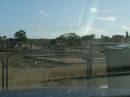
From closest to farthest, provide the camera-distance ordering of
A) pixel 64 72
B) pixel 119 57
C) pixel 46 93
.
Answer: pixel 46 93 → pixel 119 57 → pixel 64 72

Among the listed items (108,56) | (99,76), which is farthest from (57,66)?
(108,56)

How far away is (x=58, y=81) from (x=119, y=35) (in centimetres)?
983

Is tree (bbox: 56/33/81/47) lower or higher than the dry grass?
higher

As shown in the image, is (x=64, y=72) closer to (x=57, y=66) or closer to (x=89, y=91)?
(x=57, y=66)

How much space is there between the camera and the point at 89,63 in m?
11.8

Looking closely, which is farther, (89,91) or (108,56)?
(108,56)

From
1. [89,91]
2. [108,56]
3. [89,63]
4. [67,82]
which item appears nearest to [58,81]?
[67,82]

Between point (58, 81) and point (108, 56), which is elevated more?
point (108, 56)

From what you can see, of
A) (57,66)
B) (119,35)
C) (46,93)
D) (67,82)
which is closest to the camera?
(46,93)

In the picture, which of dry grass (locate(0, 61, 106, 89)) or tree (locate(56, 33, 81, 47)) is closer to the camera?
dry grass (locate(0, 61, 106, 89))

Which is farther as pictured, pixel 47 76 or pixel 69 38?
pixel 69 38

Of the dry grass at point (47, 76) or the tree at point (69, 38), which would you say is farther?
the tree at point (69, 38)

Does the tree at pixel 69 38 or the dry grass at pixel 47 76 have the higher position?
the tree at pixel 69 38

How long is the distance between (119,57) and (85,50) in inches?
91.2
